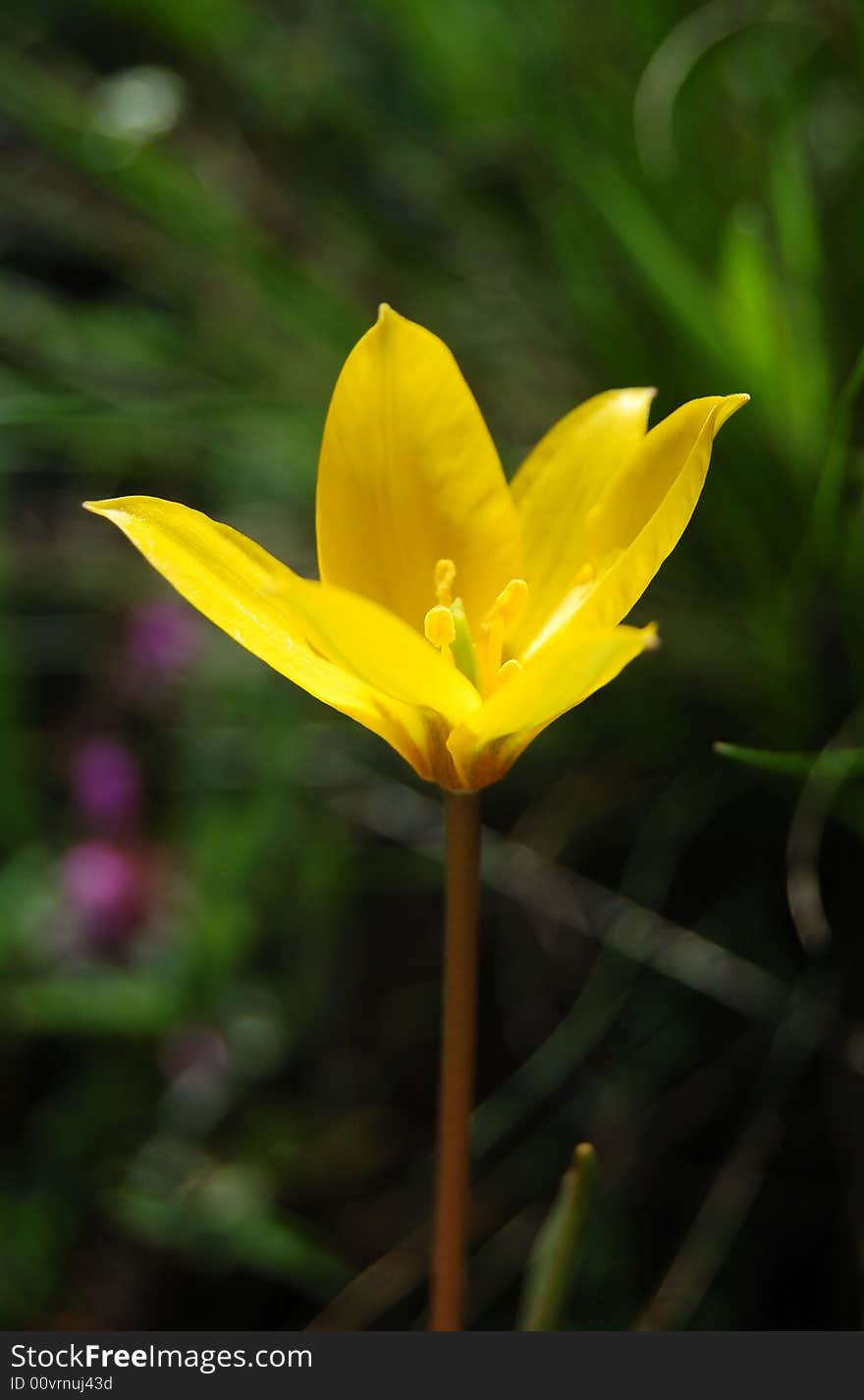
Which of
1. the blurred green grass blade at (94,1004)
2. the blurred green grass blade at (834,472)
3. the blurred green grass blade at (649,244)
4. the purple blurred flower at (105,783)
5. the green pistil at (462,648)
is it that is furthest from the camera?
the purple blurred flower at (105,783)

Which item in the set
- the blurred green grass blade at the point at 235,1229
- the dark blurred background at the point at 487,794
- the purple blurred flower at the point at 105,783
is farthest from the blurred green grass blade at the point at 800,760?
the purple blurred flower at the point at 105,783

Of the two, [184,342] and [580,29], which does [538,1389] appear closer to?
[184,342]

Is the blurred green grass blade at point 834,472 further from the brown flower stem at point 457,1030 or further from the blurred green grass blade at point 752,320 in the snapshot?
the brown flower stem at point 457,1030

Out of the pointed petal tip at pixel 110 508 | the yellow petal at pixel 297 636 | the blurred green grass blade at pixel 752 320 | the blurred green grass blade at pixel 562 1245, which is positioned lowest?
the blurred green grass blade at pixel 562 1245

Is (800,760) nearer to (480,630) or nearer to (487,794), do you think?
(480,630)

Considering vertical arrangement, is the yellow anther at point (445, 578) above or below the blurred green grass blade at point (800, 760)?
above

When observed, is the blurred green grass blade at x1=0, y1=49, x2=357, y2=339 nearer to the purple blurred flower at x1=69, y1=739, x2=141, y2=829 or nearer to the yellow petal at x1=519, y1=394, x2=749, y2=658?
the purple blurred flower at x1=69, y1=739, x2=141, y2=829
